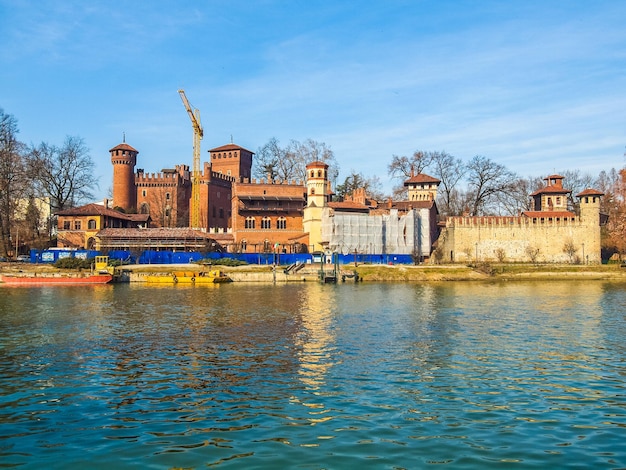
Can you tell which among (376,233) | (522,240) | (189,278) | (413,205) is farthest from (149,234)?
(522,240)

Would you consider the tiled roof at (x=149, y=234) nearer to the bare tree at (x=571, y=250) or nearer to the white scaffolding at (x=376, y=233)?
the white scaffolding at (x=376, y=233)

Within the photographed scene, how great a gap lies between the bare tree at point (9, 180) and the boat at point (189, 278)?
1908cm

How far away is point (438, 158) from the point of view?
79.1 m

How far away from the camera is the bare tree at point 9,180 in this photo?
54625mm

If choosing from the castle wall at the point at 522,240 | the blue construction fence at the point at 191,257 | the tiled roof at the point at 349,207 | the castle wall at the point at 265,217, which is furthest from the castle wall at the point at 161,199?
the castle wall at the point at 522,240

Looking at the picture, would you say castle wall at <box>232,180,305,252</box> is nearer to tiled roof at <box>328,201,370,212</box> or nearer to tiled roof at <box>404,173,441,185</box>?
tiled roof at <box>328,201,370,212</box>

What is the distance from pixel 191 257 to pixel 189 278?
9692 millimetres

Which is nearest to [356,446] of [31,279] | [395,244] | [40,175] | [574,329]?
[574,329]

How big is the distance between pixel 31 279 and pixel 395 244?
122 ft

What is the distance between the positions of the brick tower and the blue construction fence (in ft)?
68.4

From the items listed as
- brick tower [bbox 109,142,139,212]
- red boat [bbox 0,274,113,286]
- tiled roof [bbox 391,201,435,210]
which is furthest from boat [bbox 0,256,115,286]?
tiled roof [bbox 391,201,435,210]

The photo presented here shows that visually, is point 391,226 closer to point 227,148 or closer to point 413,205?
point 413,205

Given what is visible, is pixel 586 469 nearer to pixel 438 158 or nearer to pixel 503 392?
pixel 503 392

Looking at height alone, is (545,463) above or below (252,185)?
below
